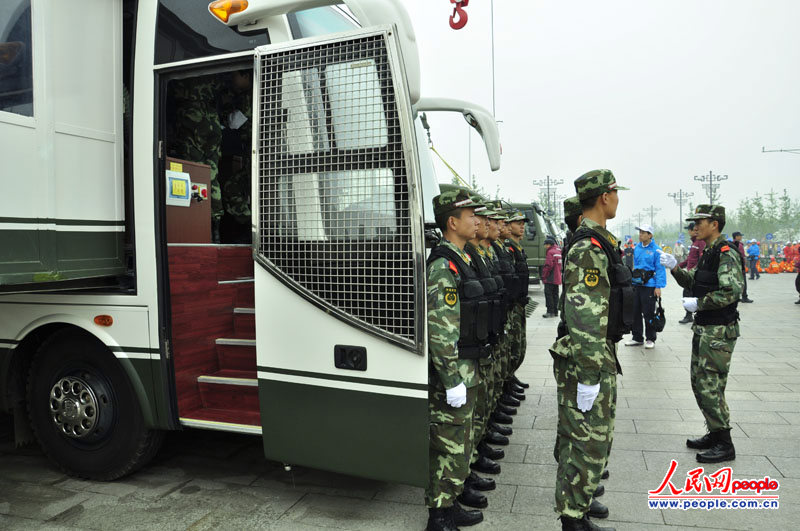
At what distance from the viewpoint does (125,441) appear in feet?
13.3

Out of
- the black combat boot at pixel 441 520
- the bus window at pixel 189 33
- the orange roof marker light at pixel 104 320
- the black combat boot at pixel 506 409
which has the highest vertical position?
the bus window at pixel 189 33

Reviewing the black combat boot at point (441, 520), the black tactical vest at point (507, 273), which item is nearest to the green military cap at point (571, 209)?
the black tactical vest at point (507, 273)

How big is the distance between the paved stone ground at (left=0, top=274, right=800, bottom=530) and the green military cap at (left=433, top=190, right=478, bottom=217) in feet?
6.01

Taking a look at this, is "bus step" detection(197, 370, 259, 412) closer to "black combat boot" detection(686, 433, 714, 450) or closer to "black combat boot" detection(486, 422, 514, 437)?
"black combat boot" detection(486, 422, 514, 437)

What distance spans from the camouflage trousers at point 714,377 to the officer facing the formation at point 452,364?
2.00m

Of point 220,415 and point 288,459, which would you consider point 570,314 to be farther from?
point 220,415

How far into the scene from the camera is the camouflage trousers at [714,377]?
4.54 m

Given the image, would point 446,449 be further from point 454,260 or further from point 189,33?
point 189,33

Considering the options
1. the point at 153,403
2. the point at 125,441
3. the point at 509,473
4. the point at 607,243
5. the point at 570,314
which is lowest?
the point at 509,473

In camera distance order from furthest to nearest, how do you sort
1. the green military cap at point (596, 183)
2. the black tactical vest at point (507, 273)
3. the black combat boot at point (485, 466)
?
the black tactical vest at point (507, 273) < the black combat boot at point (485, 466) < the green military cap at point (596, 183)

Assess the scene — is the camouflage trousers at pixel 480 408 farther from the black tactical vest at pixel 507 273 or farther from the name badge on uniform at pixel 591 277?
the black tactical vest at pixel 507 273

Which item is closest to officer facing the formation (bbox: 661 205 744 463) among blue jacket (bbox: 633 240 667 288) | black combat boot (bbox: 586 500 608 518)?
black combat boot (bbox: 586 500 608 518)

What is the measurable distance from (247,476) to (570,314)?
8.29ft

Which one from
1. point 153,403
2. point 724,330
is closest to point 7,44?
point 153,403
